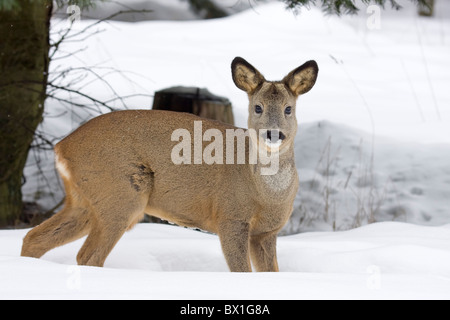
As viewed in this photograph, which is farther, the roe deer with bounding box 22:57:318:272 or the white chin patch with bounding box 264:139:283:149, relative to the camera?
the roe deer with bounding box 22:57:318:272

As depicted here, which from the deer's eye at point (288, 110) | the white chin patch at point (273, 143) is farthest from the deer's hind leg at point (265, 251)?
the deer's eye at point (288, 110)

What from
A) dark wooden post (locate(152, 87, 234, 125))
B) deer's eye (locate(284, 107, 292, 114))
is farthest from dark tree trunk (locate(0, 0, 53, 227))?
deer's eye (locate(284, 107, 292, 114))

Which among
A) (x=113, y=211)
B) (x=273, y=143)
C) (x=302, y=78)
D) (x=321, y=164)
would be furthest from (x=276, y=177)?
(x=321, y=164)

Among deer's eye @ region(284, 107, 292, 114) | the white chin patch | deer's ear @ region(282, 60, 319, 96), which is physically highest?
deer's ear @ region(282, 60, 319, 96)

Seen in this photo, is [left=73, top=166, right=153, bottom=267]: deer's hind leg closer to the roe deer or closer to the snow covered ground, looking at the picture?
the roe deer

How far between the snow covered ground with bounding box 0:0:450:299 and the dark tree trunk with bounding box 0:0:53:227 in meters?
0.67

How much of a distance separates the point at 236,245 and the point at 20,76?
3244 mm

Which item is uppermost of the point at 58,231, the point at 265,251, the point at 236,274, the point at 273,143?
the point at 273,143

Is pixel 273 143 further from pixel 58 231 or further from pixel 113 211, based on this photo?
pixel 58 231

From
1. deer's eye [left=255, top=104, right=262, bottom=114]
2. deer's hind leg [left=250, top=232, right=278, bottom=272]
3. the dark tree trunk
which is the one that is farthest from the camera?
the dark tree trunk

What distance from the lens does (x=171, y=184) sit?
14.5 ft

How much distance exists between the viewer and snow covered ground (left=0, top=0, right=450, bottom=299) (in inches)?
132

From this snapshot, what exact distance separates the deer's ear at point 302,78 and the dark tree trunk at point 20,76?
2.83 m

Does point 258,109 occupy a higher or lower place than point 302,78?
lower
